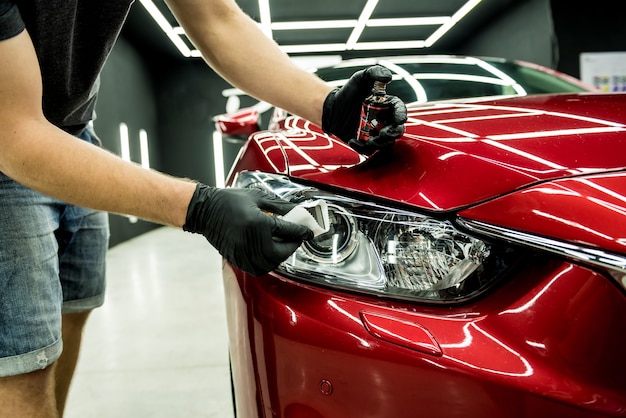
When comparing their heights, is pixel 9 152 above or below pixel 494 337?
above

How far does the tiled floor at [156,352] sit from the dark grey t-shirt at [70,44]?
1.08 meters

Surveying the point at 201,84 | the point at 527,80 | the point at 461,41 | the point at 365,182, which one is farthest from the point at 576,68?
the point at 365,182

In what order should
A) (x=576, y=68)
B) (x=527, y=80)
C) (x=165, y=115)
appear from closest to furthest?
1. (x=527, y=80)
2. (x=576, y=68)
3. (x=165, y=115)

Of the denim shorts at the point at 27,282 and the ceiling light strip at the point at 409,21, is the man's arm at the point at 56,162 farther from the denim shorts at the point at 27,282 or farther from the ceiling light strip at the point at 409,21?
the ceiling light strip at the point at 409,21

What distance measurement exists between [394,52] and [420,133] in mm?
8127

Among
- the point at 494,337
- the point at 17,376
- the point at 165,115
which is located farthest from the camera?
the point at 165,115

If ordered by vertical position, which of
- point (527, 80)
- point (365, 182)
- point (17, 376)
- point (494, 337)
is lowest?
point (17, 376)

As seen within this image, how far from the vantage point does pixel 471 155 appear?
66 cm

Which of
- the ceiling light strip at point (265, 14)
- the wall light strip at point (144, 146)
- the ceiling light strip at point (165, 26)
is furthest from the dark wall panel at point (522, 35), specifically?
the wall light strip at point (144, 146)

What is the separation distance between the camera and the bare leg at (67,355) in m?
1.27

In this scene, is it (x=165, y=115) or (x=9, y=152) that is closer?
(x=9, y=152)

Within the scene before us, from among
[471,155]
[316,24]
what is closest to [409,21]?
[316,24]

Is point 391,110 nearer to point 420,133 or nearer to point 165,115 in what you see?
point 420,133

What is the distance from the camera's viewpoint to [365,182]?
0.69 metres
